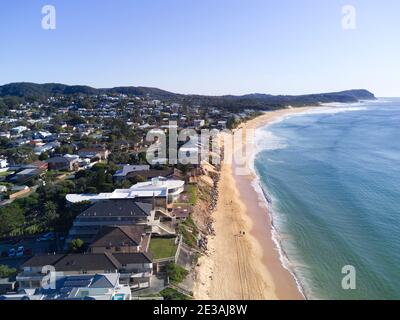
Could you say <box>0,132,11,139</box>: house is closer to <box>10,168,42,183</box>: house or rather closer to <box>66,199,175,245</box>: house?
<box>10,168,42,183</box>: house

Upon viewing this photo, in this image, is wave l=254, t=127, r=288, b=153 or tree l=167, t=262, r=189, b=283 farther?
wave l=254, t=127, r=288, b=153

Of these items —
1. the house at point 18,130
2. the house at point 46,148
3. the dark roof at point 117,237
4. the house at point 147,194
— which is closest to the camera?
the dark roof at point 117,237

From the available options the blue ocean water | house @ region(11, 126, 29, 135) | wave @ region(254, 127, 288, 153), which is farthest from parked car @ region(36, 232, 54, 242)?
house @ region(11, 126, 29, 135)

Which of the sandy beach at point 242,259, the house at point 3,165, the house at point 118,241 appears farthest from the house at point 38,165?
the house at point 118,241

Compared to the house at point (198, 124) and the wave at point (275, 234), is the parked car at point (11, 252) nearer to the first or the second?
the wave at point (275, 234)

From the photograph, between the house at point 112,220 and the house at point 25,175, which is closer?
the house at point 112,220

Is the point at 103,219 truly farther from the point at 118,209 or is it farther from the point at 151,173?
the point at 151,173

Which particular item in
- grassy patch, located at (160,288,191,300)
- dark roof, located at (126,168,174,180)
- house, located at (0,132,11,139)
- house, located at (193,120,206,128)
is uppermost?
house, located at (193,120,206,128)
